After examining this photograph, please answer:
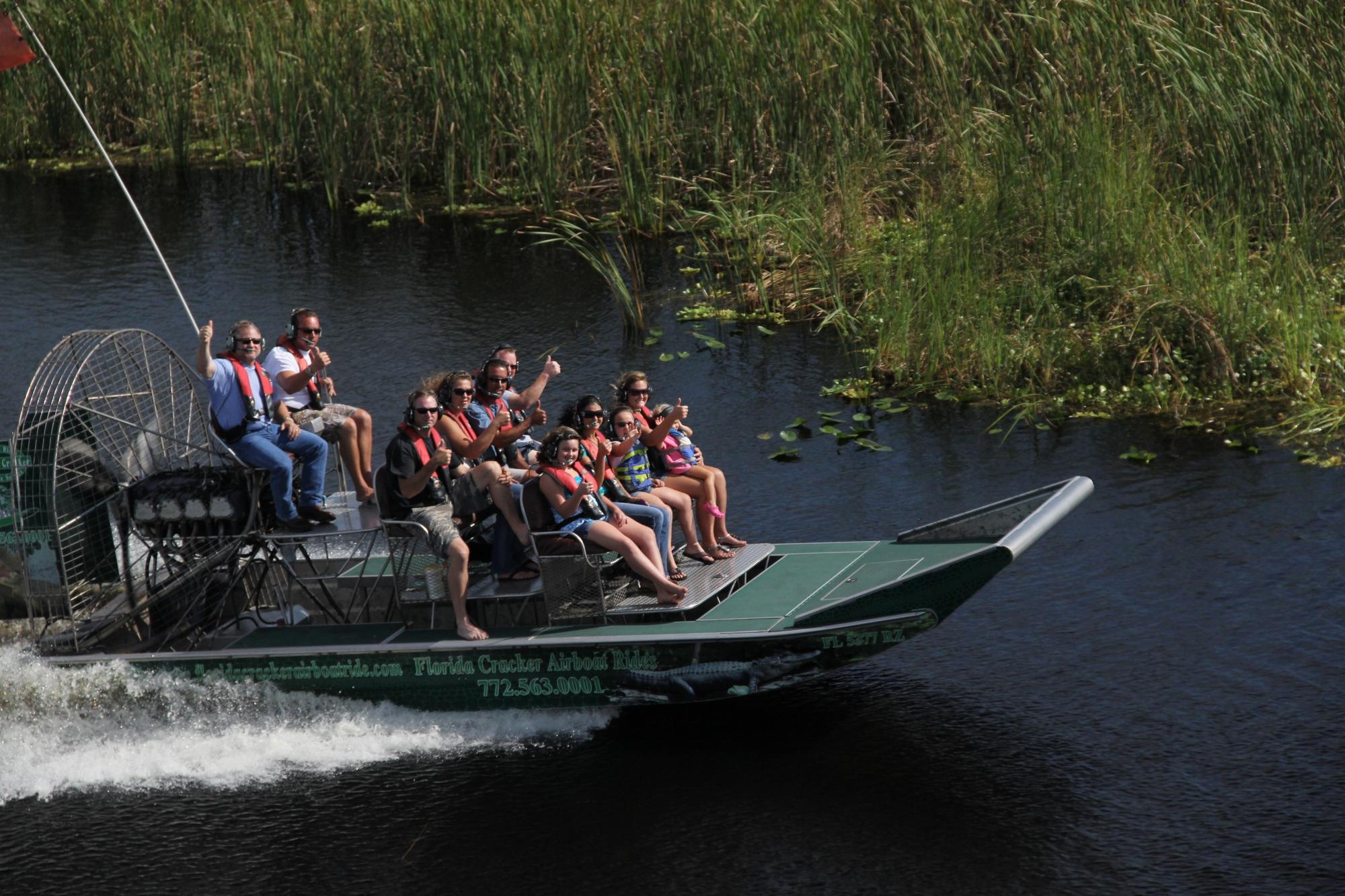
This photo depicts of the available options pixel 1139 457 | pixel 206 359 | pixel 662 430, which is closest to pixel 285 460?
pixel 206 359

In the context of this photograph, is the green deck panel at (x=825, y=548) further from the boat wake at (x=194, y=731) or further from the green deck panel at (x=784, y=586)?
the boat wake at (x=194, y=731)

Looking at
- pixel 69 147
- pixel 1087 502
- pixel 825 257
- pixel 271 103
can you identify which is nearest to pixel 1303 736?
pixel 1087 502

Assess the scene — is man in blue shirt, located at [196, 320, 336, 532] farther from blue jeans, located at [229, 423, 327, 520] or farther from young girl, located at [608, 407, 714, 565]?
young girl, located at [608, 407, 714, 565]

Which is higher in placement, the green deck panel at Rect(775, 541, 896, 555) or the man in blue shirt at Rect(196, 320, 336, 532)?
the man in blue shirt at Rect(196, 320, 336, 532)

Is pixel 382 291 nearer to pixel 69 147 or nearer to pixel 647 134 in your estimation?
pixel 647 134

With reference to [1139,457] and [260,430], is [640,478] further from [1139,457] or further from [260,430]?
[1139,457]

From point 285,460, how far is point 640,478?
2281 millimetres

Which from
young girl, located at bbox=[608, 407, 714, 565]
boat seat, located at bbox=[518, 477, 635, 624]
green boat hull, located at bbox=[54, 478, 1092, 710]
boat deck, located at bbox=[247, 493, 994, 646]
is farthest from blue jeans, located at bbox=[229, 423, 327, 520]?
young girl, located at bbox=[608, 407, 714, 565]

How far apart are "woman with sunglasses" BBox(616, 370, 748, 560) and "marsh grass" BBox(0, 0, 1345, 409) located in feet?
17.8

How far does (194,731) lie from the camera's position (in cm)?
1012

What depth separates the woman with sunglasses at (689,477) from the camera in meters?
10.7

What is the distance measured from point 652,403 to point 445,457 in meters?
6.15

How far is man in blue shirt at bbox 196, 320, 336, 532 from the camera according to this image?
34.8ft

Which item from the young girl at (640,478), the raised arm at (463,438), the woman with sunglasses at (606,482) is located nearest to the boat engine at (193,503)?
the raised arm at (463,438)
